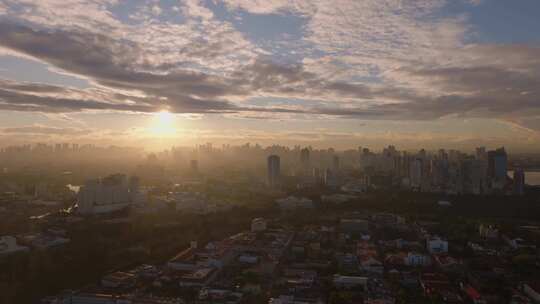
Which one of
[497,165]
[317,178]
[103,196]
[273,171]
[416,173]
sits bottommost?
[103,196]

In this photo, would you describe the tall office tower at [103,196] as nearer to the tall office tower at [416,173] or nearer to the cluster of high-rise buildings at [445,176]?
the cluster of high-rise buildings at [445,176]

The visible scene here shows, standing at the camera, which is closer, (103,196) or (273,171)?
(103,196)

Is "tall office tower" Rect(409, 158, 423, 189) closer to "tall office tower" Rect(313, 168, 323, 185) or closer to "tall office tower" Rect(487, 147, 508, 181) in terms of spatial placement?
"tall office tower" Rect(487, 147, 508, 181)

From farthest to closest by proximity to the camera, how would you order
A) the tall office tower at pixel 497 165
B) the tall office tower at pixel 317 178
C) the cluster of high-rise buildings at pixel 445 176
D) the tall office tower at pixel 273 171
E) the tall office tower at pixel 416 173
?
1. the tall office tower at pixel 317 178
2. the tall office tower at pixel 273 171
3. the tall office tower at pixel 497 165
4. the tall office tower at pixel 416 173
5. the cluster of high-rise buildings at pixel 445 176

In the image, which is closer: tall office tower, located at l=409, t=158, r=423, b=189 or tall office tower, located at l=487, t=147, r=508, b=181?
tall office tower, located at l=409, t=158, r=423, b=189

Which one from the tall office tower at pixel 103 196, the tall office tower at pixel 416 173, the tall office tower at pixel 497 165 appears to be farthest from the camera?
the tall office tower at pixel 497 165

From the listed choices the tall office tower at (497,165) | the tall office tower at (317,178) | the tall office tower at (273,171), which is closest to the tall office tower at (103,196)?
the tall office tower at (273,171)

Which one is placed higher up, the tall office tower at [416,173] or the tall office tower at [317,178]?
the tall office tower at [416,173]

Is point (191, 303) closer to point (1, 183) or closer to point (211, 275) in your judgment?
point (211, 275)

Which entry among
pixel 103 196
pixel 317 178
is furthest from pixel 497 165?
pixel 103 196

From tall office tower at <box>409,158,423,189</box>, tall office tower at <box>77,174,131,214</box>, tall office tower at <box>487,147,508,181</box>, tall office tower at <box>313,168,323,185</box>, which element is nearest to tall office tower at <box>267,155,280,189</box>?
tall office tower at <box>313,168,323,185</box>

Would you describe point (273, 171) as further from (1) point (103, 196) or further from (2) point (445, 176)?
(1) point (103, 196)
